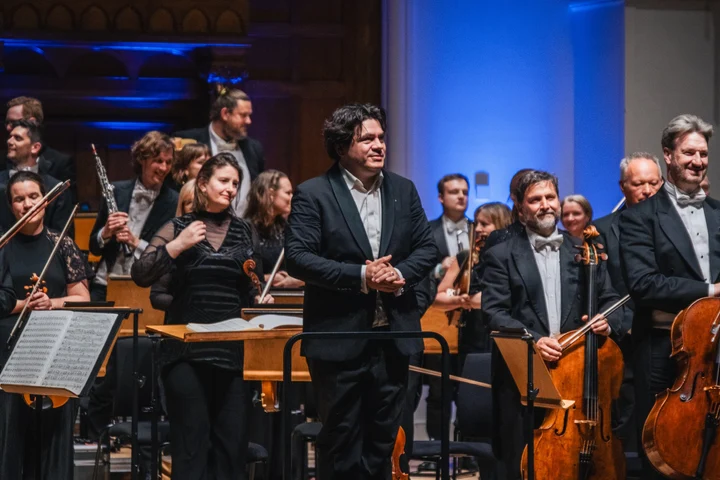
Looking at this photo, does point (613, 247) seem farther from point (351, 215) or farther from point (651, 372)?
point (351, 215)

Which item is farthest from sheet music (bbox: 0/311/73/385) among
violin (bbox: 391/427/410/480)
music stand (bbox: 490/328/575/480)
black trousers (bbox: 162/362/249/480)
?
music stand (bbox: 490/328/575/480)

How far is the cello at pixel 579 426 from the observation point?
4.14 m

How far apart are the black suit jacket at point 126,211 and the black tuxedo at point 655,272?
7.73 feet

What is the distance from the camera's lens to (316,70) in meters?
8.95

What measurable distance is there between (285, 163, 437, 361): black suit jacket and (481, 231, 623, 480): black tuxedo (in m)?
0.58

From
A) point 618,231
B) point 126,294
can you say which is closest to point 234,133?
point 126,294

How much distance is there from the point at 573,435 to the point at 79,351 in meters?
1.71

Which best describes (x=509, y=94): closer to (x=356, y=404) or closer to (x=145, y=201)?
(x=145, y=201)

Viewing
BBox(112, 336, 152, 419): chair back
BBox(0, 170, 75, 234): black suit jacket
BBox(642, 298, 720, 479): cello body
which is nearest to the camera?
BBox(642, 298, 720, 479): cello body

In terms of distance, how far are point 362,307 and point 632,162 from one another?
2.20 m

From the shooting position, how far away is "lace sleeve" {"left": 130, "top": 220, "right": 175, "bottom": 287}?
4465mm

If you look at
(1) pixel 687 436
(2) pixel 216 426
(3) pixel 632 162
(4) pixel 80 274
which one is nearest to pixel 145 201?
(4) pixel 80 274

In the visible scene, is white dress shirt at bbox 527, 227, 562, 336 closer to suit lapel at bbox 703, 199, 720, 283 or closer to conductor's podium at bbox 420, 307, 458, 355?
suit lapel at bbox 703, 199, 720, 283

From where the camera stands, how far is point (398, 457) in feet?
13.6
